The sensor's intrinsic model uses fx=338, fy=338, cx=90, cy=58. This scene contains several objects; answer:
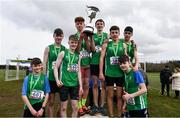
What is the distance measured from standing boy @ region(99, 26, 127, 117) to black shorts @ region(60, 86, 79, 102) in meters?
0.77

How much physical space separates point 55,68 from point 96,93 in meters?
1.55

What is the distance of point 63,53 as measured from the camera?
710 cm

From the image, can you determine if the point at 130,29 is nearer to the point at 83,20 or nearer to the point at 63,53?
the point at 83,20

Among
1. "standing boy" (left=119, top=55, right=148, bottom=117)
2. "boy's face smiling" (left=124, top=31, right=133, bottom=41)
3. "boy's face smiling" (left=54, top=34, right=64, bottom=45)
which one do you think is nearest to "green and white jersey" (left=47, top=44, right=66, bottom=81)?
"boy's face smiling" (left=54, top=34, right=64, bottom=45)

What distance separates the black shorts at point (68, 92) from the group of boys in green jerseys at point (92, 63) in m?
0.03

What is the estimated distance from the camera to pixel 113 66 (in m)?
7.39

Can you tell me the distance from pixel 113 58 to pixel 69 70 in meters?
1.04

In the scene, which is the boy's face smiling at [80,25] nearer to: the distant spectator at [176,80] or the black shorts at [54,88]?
the black shorts at [54,88]

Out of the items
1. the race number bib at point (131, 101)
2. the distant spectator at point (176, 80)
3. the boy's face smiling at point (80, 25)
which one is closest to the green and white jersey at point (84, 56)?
the boy's face smiling at point (80, 25)

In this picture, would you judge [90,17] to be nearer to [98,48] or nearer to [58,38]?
[98,48]

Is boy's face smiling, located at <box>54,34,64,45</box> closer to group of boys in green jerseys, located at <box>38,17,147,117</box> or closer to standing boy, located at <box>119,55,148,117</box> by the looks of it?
group of boys in green jerseys, located at <box>38,17,147,117</box>

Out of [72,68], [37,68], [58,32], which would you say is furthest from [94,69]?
[37,68]

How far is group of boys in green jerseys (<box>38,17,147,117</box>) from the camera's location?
7074mm

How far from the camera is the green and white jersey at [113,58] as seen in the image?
7375 millimetres
